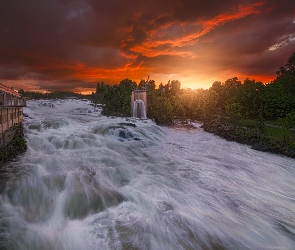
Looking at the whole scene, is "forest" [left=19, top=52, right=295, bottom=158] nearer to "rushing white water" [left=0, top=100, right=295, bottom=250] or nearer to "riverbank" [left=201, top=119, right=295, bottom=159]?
"riverbank" [left=201, top=119, right=295, bottom=159]

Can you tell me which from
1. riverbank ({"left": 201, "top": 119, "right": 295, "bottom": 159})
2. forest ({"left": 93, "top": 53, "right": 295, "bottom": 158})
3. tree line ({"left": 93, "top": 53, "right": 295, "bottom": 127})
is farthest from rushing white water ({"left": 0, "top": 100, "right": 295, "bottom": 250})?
tree line ({"left": 93, "top": 53, "right": 295, "bottom": 127})

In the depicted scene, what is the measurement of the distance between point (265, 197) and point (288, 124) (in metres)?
18.6

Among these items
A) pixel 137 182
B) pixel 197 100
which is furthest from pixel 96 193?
pixel 197 100

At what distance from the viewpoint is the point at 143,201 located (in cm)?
1127

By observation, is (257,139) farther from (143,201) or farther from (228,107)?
(143,201)

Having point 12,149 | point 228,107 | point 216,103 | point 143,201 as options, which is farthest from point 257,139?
point 216,103

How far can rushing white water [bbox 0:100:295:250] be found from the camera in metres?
8.48

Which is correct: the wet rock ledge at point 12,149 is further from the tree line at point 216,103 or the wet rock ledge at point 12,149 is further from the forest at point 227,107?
the tree line at point 216,103

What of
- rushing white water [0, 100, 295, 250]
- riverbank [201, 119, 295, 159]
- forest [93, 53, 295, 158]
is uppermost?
forest [93, 53, 295, 158]

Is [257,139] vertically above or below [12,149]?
below

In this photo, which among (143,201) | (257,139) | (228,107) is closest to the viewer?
(143,201)

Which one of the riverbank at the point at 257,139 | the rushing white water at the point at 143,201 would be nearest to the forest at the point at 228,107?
the riverbank at the point at 257,139

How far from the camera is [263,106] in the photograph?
5069 centimetres

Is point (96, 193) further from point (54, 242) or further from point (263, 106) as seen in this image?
point (263, 106)
